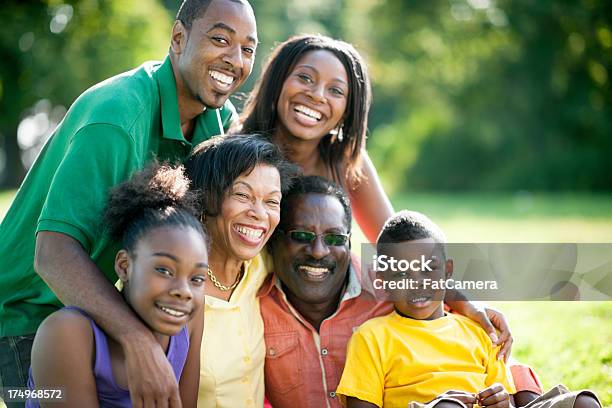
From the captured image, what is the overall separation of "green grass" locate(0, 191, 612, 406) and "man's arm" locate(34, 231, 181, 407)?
2805 mm

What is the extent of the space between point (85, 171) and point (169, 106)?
2.40 ft

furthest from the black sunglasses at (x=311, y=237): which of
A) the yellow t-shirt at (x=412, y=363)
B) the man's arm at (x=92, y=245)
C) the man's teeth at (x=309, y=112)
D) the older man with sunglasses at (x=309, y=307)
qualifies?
the man's teeth at (x=309, y=112)

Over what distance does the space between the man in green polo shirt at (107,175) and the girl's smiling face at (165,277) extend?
0.24ft

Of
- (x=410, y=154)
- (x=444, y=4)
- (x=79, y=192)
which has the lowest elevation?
(x=79, y=192)

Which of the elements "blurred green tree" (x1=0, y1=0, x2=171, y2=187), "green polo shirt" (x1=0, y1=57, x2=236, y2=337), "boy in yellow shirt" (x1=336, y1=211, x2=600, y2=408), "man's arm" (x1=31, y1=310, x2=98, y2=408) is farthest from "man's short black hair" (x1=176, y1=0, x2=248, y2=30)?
"blurred green tree" (x1=0, y1=0, x2=171, y2=187)

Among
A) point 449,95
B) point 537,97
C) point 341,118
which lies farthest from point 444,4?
point 341,118

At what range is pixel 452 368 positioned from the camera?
3637mm

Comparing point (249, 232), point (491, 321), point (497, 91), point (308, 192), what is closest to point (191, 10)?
point (308, 192)

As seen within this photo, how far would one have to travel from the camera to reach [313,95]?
4.65 m

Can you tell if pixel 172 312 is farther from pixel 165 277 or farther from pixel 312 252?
pixel 312 252

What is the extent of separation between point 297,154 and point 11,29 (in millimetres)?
22630

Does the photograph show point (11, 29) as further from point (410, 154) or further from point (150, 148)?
point (150, 148)

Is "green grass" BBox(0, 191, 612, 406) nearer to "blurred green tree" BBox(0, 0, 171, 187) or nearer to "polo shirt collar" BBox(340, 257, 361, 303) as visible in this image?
"polo shirt collar" BBox(340, 257, 361, 303)

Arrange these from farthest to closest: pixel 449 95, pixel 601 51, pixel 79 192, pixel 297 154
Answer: pixel 449 95
pixel 601 51
pixel 297 154
pixel 79 192
